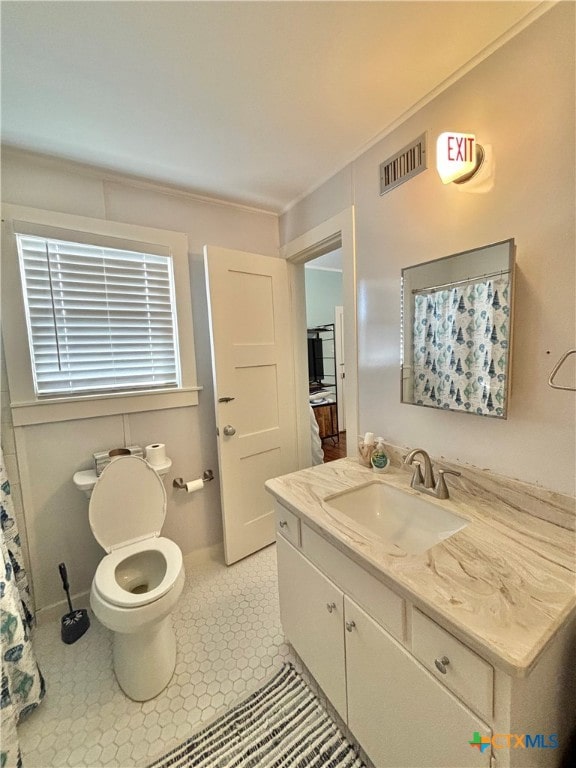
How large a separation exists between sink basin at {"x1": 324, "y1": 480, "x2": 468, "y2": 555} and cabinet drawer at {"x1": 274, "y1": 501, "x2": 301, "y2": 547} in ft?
0.51

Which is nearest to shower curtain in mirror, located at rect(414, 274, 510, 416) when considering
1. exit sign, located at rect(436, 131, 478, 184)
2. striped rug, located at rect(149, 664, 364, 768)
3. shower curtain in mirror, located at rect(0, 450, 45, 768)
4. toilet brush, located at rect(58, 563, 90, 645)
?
exit sign, located at rect(436, 131, 478, 184)

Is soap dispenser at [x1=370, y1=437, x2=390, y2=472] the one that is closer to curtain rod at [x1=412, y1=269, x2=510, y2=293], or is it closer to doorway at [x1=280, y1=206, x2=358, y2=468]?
doorway at [x1=280, y1=206, x2=358, y2=468]

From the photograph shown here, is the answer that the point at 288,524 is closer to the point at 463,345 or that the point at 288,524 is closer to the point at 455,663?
the point at 455,663

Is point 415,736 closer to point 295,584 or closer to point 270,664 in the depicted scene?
point 295,584

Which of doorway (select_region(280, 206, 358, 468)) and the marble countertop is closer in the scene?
the marble countertop

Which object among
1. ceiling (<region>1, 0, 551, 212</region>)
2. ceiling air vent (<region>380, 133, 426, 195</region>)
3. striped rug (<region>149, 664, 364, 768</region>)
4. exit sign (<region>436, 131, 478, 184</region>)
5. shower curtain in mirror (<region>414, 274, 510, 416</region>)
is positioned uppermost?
ceiling (<region>1, 0, 551, 212</region>)

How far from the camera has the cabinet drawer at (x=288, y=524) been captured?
1.24m

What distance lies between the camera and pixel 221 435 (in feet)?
6.35

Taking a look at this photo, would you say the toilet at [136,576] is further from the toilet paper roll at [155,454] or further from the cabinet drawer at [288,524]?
the cabinet drawer at [288,524]

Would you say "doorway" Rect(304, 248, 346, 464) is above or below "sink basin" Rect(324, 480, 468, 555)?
above

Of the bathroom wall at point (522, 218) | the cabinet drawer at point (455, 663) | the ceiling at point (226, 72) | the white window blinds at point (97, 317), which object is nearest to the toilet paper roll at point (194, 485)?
the white window blinds at point (97, 317)

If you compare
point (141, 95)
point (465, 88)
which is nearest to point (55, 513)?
point (141, 95)

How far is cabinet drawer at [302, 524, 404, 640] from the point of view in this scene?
85 centimetres

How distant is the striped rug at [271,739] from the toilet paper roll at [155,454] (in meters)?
1.16
